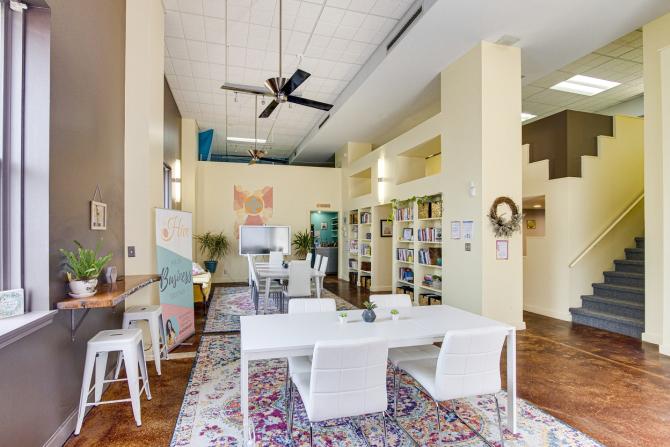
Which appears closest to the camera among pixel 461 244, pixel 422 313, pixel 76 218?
pixel 76 218

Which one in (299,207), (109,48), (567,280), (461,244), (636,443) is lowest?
(636,443)

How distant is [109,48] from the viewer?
318cm

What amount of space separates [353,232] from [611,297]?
19.0ft

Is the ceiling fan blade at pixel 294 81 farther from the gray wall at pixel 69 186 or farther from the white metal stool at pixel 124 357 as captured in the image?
the white metal stool at pixel 124 357

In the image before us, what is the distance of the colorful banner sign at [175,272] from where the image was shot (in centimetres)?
385

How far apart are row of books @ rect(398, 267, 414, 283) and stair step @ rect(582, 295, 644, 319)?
107 inches

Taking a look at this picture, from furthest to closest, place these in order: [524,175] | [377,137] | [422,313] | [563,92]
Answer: [377,137], [563,92], [524,175], [422,313]

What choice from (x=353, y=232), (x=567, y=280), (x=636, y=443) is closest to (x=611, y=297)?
(x=567, y=280)

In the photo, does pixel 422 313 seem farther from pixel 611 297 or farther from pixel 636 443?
pixel 611 297

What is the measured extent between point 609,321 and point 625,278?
40.3 inches

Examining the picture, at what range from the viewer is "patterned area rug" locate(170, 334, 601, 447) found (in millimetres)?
2215

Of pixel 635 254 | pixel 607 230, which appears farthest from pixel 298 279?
pixel 635 254

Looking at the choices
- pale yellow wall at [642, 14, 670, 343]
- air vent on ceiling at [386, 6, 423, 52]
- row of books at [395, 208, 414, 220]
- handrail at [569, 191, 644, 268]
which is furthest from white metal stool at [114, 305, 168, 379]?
handrail at [569, 191, 644, 268]

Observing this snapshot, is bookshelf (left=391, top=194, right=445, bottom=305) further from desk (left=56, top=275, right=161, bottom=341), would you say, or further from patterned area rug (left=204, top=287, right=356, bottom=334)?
desk (left=56, top=275, right=161, bottom=341)
